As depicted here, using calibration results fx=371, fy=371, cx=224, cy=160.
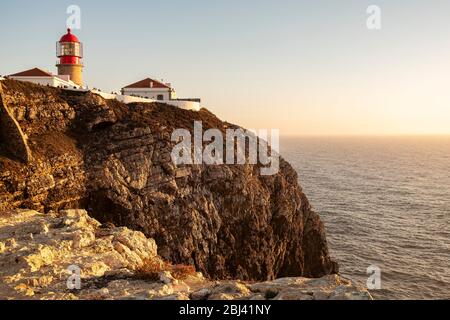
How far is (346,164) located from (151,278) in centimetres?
13278

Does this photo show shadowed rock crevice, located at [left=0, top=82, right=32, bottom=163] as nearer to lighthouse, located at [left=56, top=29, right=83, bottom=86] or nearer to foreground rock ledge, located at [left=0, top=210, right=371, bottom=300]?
foreground rock ledge, located at [left=0, top=210, right=371, bottom=300]

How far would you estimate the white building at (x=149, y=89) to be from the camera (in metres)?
57.0

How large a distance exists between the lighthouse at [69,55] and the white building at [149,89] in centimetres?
820

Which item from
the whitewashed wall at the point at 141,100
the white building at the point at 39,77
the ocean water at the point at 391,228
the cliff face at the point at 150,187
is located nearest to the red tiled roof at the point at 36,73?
the white building at the point at 39,77

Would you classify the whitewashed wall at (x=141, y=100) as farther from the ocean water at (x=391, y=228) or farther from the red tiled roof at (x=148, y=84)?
the ocean water at (x=391, y=228)

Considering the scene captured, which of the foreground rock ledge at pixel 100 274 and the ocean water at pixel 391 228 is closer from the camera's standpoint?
the foreground rock ledge at pixel 100 274

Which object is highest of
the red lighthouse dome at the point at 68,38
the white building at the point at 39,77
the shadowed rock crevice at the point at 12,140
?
the red lighthouse dome at the point at 68,38

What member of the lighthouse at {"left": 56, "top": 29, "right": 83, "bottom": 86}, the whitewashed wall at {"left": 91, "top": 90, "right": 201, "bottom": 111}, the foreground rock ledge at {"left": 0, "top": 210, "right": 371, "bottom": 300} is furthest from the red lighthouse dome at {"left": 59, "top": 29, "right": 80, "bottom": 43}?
the foreground rock ledge at {"left": 0, "top": 210, "right": 371, "bottom": 300}

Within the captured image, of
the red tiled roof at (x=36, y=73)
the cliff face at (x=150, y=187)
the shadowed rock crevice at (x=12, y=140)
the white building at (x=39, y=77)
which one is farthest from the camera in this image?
the red tiled roof at (x=36, y=73)

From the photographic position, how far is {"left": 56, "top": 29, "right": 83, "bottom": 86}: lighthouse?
51781mm

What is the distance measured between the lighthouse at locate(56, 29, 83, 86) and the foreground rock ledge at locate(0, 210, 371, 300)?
3604 cm
